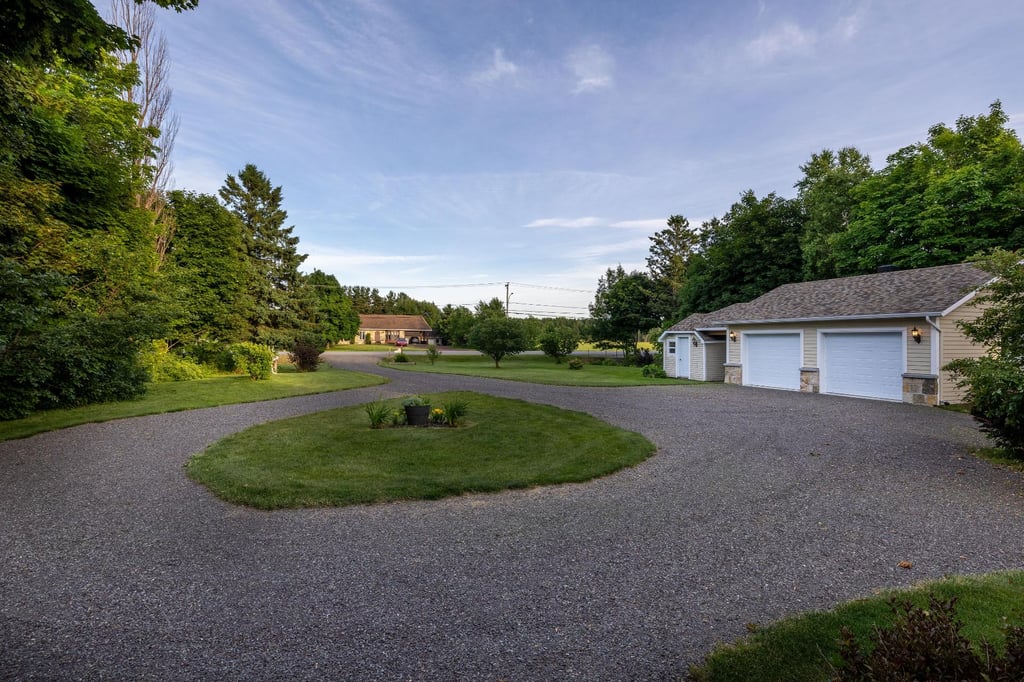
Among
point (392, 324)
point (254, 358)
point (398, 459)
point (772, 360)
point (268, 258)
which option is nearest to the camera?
point (398, 459)

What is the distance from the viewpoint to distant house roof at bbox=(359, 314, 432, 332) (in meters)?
74.0

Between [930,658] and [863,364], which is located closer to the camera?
[930,658]

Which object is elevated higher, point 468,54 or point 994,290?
point 468,54

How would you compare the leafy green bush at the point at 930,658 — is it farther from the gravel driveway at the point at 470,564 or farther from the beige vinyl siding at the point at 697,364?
the beige vinyl siding at the point at 697,364

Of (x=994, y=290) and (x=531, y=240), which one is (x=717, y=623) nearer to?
(x=994, y=290)

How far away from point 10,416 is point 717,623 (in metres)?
13.2

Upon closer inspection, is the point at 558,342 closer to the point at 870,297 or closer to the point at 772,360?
the point at 772,360

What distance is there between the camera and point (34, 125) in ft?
32.4

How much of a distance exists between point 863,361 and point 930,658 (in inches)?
599

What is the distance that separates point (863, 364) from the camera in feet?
44.4

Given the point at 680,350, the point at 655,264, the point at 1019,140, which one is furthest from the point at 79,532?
the point at 655,264

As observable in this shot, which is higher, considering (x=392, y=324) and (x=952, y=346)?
(x=392, y=324)

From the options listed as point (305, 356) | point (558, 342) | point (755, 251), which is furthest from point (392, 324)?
point (755, 251)

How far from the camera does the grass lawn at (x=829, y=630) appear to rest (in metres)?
2.23
